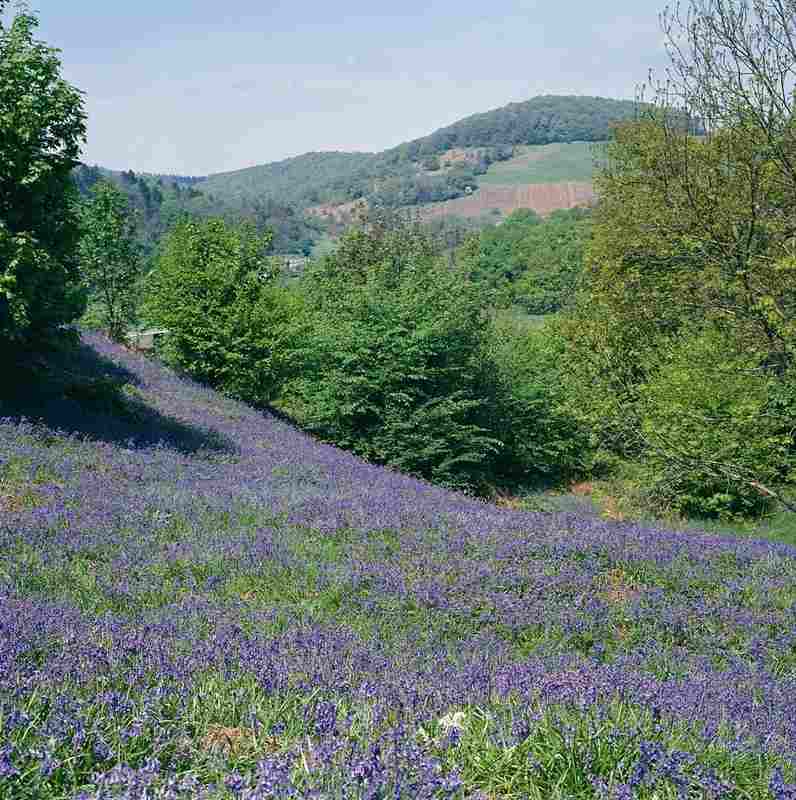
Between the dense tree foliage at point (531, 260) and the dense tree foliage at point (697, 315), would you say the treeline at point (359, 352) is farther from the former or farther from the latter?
the dense tree foliage at point (531, 260)

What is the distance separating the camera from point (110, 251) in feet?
104

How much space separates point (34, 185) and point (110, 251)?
1986 centimetres

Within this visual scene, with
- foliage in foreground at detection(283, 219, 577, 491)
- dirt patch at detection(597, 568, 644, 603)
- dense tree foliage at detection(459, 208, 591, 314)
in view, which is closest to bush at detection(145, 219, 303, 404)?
foliage in foreground at detection(283, 219, 577, 491)

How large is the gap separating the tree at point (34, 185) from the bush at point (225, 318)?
9.36 metres

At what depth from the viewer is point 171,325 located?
2364cm

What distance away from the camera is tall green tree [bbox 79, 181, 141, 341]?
3073cm

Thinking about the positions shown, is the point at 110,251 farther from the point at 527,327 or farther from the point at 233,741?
the point at 233,741

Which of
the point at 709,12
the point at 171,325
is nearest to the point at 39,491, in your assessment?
the point at 709,12

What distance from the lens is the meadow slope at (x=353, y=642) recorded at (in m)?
3.38

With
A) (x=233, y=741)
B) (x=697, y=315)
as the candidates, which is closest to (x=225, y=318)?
(x=697, y=315)

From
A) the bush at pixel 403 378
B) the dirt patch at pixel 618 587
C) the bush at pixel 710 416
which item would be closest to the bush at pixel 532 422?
the bush at pixel 403 378

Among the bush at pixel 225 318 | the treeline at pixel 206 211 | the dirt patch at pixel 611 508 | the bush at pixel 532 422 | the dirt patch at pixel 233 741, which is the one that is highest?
the treeline at pixel 206 211

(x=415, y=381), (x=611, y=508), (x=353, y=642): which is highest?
(x=415, y=381)

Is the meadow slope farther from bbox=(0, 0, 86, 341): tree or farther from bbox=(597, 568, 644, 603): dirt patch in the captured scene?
bbox=(0, 0, 86, 341): tree
